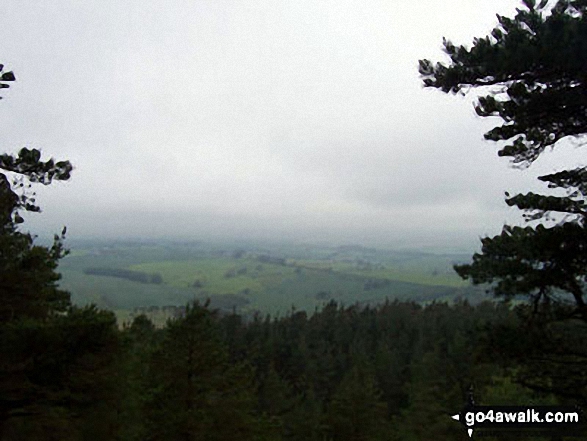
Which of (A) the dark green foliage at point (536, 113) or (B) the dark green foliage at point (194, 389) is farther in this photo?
(B) the dark green foliage at point (194, 389)

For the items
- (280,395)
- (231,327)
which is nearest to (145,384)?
(280,395)

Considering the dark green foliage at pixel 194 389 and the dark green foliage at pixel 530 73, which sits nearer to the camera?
Result: the dark green foliage at pixel 530 73

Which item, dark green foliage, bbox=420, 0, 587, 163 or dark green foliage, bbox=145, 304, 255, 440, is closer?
dark green foliage, bbox=420, 0, 587, 163

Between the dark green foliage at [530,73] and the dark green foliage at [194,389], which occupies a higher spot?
the dark green foliage at [530,73]

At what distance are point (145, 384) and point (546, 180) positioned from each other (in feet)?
51.0

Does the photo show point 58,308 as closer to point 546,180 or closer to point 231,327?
point 546,180

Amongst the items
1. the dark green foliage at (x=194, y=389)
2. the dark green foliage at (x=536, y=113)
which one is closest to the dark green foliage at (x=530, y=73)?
the dark green foliage at (x=536, y=113)

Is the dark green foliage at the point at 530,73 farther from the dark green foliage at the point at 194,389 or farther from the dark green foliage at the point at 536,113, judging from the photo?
the dark green foliage at the point at 194,389

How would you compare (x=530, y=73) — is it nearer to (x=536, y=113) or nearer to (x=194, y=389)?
(x=536, y=113)

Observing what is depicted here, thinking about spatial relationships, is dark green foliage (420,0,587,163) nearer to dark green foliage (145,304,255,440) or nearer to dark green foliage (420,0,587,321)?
dark green foliage (420,0,587,321)

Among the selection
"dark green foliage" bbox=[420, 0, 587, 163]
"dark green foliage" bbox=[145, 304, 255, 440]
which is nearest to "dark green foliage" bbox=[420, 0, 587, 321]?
"dark green foliage" bbox=[420, 0, 587, 163]

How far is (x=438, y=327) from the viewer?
85438 millimetres

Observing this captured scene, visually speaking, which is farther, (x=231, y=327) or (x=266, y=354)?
(x=231, y=327)

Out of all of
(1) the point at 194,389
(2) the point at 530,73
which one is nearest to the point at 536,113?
(2) the point at 530,73
